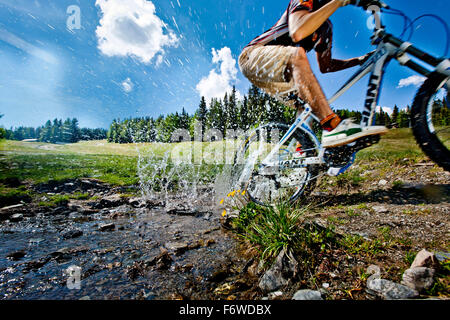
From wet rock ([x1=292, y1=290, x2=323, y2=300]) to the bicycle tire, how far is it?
227 cm

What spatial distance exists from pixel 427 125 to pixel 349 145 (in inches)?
35.0

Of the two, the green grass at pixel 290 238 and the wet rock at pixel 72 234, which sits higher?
the green grass at pixel 290 238

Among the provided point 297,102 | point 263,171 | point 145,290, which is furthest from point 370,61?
point 145,290

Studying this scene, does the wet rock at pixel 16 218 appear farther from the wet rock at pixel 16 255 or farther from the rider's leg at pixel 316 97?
the rider's leg at pixel 316 97

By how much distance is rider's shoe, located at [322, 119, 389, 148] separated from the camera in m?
2.24

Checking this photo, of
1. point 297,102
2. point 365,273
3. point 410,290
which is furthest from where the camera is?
point 297,102

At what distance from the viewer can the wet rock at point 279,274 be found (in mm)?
1665

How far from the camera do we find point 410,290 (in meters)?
1.29

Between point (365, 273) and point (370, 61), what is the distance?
111 inches

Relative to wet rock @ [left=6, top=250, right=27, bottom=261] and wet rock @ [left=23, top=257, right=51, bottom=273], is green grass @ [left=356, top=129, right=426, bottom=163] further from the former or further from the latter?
wet rock @ [left=6, top=250, right=27, bottom=261]

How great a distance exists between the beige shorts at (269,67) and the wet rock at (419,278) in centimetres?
259

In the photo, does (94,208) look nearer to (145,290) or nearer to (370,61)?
(145,290)

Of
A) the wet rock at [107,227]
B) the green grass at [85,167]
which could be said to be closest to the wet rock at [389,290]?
the green grass at [85,167]
